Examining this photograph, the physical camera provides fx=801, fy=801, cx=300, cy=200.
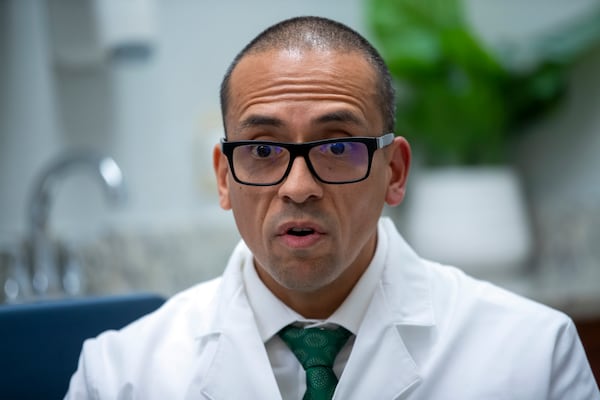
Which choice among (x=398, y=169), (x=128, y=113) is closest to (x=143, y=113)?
(x=128, y=113)

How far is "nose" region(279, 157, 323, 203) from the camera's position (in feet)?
3.40

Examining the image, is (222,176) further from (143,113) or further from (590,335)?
(590,335)

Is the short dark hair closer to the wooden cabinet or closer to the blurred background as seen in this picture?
the blurred background

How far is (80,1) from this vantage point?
226 cm

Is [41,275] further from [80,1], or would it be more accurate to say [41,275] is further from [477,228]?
[477,228]

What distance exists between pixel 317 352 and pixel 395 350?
0.11 metres

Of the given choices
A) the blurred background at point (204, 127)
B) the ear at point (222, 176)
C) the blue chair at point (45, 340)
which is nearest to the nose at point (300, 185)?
the ear at point (222, 176)

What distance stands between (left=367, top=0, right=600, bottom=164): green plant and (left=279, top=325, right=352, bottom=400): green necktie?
5.00 ft

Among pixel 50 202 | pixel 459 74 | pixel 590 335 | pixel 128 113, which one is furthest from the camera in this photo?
pixel 459 74

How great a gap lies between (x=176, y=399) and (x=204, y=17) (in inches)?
59.7

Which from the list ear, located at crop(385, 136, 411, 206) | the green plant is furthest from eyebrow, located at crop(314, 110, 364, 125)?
the green plant

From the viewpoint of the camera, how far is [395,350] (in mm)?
1136

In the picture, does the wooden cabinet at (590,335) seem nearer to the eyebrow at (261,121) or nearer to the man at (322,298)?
the man at (322,298)

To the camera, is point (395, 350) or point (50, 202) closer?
point (395, 350)
